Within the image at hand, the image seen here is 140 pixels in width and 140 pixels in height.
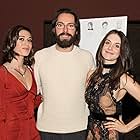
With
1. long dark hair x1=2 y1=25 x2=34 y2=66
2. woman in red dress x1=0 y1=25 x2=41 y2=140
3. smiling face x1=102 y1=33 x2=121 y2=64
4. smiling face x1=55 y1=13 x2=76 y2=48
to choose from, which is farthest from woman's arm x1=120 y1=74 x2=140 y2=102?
long dark hair x1=2 y1=25 x2=34 y2=66

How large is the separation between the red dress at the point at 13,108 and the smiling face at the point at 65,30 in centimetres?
43

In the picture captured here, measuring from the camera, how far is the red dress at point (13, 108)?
2301mm

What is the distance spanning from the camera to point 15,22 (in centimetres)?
368

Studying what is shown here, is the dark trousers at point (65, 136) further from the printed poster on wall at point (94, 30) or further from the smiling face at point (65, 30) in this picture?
the printed poster on wall at point (94, 30)

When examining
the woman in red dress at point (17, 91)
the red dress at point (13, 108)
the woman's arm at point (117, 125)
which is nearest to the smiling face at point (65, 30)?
the woman in red dress at point (17, 91)

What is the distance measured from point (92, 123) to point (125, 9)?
126 cm

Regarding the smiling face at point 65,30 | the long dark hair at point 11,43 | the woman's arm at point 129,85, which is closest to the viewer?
the woman's arm at point 129,85

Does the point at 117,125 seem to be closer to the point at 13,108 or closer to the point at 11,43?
the point at 13,108

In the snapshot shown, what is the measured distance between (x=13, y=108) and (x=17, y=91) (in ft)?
0.38

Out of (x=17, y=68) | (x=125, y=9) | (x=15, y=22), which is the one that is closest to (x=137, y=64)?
(x=125, y=9)

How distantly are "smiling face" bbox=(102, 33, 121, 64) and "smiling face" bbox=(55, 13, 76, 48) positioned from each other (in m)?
0.30

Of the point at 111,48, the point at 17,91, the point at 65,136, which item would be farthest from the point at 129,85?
the point at 17,91

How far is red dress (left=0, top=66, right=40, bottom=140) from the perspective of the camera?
230cm

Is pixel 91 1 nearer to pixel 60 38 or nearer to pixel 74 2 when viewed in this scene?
pixel 74 2
